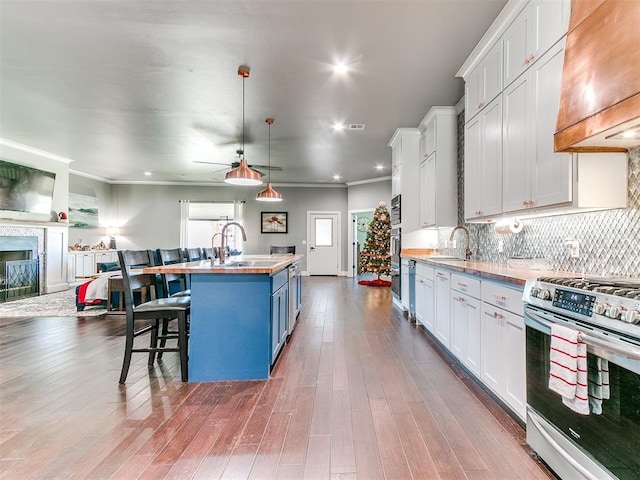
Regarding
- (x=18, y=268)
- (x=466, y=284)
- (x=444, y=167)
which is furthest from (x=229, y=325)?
(x=18, y=268)

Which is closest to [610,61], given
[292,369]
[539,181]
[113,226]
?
[539,181]

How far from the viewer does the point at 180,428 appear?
1892 mm

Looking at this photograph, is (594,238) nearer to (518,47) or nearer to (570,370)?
(570,370)

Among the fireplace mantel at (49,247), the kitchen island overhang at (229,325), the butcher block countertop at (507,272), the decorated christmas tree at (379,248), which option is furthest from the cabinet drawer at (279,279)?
the fireplace mantel at (49,247)

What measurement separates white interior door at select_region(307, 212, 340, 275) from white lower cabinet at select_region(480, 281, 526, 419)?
772 cm

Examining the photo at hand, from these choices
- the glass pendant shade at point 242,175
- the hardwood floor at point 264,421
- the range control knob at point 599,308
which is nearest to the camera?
the range control knob at point 599,308

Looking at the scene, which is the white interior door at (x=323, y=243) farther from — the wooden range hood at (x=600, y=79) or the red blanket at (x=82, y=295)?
the wooden range hood at (x=600, y=79)

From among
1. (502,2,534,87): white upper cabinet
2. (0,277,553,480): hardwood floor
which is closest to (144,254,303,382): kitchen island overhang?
(0,277,553,480): hardwood floor

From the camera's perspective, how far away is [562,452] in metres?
1.39

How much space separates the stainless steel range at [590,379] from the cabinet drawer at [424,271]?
1.91 m

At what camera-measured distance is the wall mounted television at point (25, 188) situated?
6020mm

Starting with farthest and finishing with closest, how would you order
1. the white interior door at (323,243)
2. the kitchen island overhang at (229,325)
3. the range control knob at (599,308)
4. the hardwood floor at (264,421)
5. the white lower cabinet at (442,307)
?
the white interior door at (323,243), the white lower cabinet at (442,307), the kitchen island overhang at (229,325), the hardwood floor at (264,421), the range control knob at (599,308)

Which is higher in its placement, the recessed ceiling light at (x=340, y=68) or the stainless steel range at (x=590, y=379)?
the recessed ceiling light at (x=340, y=68)

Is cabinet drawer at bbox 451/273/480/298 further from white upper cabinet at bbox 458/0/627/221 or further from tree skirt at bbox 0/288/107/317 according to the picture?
tree skirt at bbox 0/288/107/317
